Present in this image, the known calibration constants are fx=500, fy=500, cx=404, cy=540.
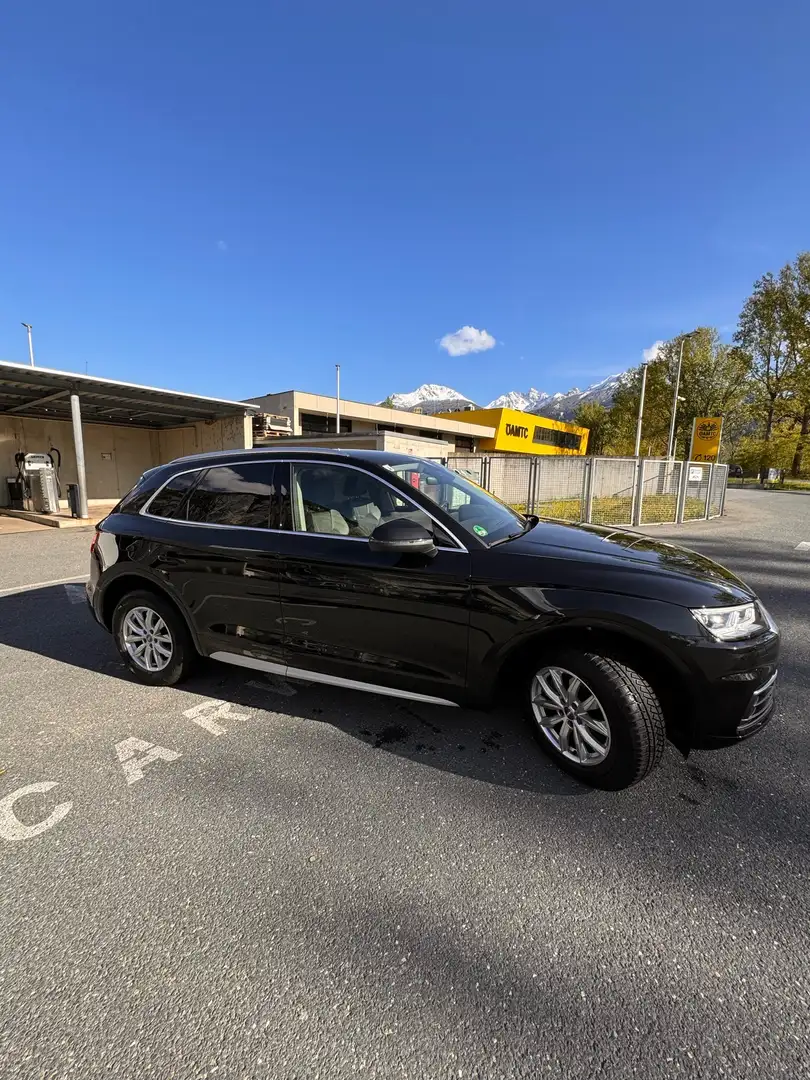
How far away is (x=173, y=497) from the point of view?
3.75m

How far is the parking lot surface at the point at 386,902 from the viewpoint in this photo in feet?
4.79

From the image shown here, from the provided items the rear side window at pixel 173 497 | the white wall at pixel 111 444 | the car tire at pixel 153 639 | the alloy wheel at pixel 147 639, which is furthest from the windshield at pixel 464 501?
the white wall at pixel 111 444

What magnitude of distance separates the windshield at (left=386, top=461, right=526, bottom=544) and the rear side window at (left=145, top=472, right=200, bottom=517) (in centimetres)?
161

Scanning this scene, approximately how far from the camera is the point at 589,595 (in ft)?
8.06

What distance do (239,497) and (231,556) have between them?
Result: 0.43 meters

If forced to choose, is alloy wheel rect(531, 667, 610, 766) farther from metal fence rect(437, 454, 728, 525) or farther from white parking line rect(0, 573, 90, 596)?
metal fence rect(437, 454, 728, 525)

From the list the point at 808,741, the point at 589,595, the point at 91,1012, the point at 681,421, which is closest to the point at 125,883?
the point at 91,1012

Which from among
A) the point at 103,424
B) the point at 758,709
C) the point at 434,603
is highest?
the point at 103,424

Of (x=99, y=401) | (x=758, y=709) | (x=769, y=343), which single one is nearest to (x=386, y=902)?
(x=758, y=709)

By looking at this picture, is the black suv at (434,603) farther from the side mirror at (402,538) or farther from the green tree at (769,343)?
the green tree at (769,343)

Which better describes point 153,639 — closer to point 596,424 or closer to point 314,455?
point 314,455

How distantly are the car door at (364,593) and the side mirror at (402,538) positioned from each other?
0.12 meters

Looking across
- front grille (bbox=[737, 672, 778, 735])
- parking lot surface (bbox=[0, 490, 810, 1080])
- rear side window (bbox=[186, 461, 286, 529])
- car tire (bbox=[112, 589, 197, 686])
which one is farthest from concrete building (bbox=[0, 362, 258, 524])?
front grille (bbox=[737, 672, 778, 735])

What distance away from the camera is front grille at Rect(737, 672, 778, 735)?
7.78 ft
